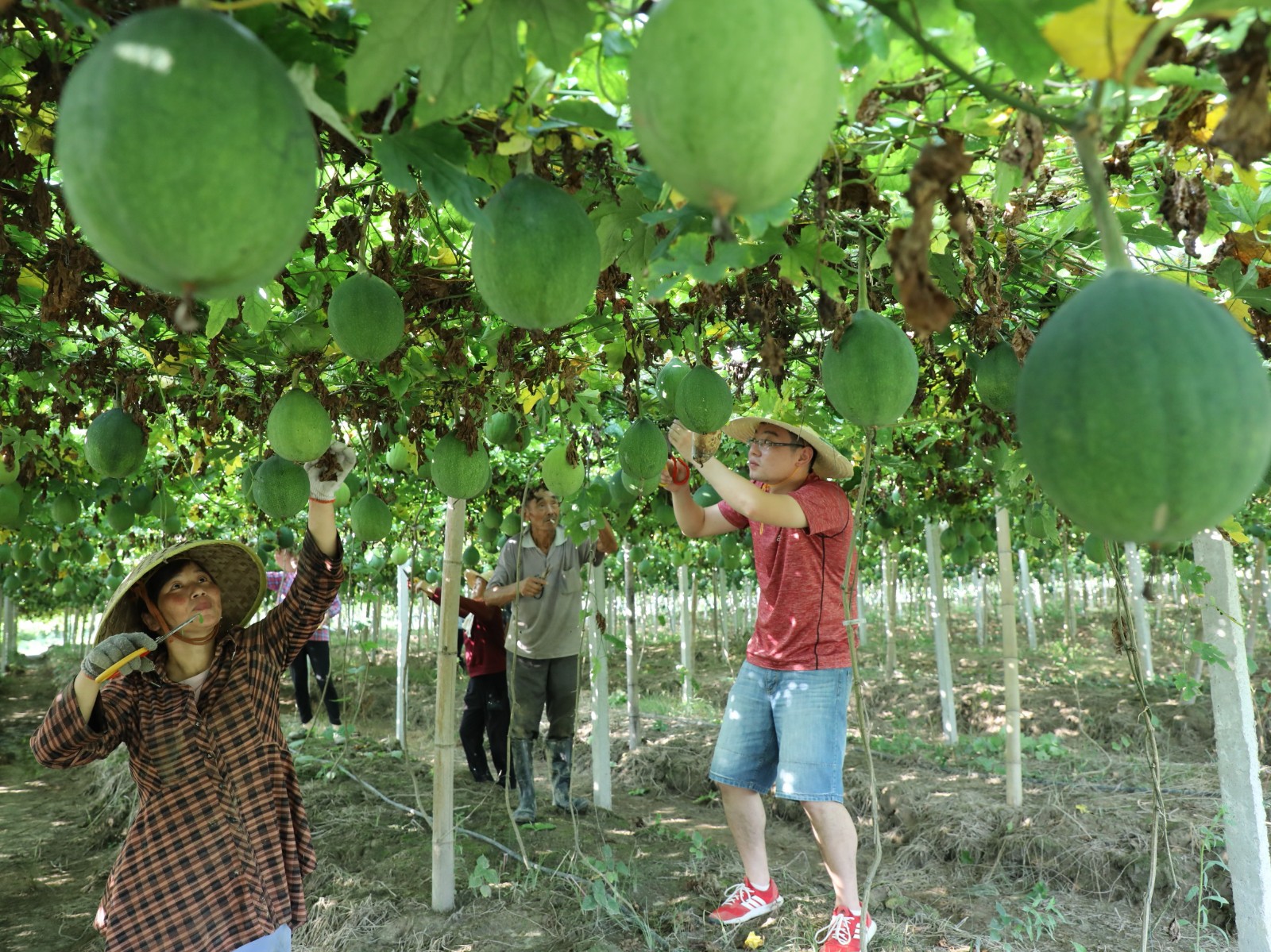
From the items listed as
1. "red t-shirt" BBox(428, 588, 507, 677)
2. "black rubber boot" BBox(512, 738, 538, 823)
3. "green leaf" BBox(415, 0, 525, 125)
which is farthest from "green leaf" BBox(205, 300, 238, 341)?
"red t-shirt" BBox(428, 588, 507, 677)

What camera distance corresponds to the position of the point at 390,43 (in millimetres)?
1145

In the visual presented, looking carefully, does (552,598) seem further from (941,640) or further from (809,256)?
(809,256)

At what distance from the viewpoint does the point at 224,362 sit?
14.1 ft

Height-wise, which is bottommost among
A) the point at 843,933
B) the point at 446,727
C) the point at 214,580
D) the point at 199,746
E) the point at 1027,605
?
the point at 843,933

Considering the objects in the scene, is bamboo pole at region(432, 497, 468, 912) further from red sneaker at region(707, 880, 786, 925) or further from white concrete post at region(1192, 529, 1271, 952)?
white concrete post at region(1192, 529, 1271, 952)

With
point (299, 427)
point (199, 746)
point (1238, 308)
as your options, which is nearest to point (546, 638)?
point (199, 746)

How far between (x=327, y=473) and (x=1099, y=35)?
11.5 ft

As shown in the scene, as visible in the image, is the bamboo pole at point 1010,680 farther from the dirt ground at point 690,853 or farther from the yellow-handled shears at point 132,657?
the yellow-handled shears at point 132,657

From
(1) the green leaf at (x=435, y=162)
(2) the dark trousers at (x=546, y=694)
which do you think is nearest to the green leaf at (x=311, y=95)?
(1) the green leaf at (x=435, y=162)

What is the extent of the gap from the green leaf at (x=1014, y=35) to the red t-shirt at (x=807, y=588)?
10.0 feet

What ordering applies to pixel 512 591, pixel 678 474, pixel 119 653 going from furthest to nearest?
pixel 512 591
pixel 678 474
pixel 119 653

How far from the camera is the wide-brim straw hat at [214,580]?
11.4ft

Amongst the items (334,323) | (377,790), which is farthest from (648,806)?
(334,323)

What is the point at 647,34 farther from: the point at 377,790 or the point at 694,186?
Result: the point at 377,790
